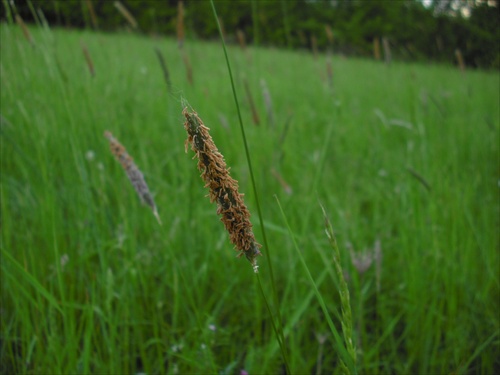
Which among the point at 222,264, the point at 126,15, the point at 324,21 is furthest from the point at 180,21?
the point at 324,21

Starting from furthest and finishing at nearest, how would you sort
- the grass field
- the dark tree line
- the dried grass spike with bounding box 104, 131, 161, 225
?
the dark tree line → the grass field → the dried grass spike with bounding box 104, 131, 161, 225

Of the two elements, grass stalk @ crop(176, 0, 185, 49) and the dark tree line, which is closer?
grass stalk @ crop(176, 0, 185, 49)

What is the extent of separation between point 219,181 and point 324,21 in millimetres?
12419

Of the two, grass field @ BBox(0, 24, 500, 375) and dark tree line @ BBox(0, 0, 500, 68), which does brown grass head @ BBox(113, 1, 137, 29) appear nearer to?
dark tree line @ BBox(0, 0, 500, 68)

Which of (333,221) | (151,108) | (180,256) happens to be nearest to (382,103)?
(151,108)

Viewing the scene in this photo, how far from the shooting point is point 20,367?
928 millimetres

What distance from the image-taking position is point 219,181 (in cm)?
43

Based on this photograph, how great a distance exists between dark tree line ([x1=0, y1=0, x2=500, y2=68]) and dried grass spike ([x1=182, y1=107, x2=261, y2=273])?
1034 mm

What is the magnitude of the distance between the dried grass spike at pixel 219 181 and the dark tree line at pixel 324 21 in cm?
103

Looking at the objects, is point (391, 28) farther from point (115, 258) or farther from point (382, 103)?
point (115, 258)

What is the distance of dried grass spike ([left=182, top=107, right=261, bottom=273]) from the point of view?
414 mm

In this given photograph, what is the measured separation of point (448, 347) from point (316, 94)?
13.4ft

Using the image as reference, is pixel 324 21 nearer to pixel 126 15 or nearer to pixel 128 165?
pixel 126 15

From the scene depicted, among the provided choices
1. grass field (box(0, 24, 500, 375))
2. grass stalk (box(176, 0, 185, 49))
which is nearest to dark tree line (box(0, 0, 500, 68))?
grass stalk (box(176, 0, 185, 49))
